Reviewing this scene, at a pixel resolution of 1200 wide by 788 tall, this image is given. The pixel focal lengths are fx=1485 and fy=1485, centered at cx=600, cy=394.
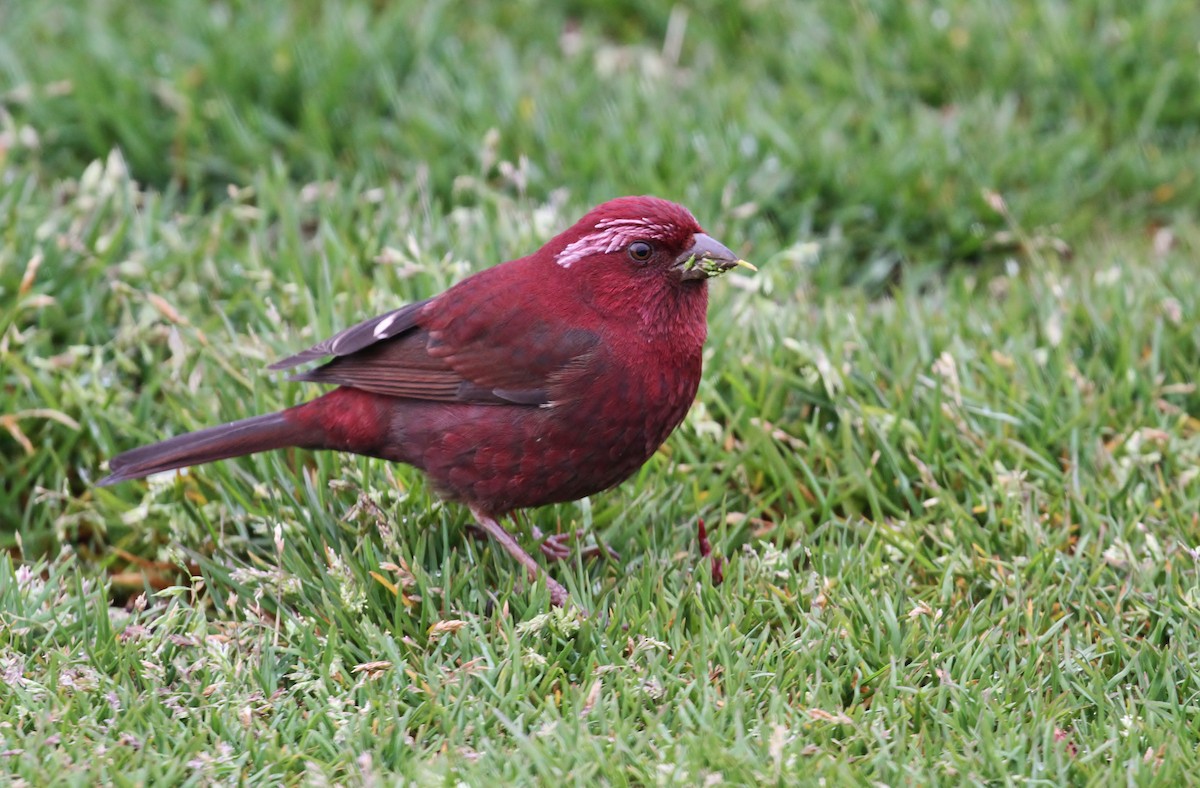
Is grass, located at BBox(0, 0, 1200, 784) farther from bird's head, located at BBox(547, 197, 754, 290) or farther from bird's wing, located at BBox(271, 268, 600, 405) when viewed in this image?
bird's head, located at BBox(547, 197, 754, 290)

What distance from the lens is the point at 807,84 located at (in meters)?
6.39

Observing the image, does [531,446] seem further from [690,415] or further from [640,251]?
[690,415]

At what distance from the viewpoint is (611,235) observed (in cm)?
395

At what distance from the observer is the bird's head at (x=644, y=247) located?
3.93 metres

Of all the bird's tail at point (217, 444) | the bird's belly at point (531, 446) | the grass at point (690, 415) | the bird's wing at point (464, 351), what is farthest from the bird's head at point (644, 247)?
the bird's tail at point (217, 444)

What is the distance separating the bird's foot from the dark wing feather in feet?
2.28

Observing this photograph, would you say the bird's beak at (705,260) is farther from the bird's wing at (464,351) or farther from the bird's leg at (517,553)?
the bird's leg at (517,553)

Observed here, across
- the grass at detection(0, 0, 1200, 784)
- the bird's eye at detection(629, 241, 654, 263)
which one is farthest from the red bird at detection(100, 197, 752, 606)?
the grass at detection(0, 0, 1200, 784)

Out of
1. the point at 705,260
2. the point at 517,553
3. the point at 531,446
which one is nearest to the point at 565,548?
the point at 517,553

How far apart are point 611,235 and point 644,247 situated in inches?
3.7

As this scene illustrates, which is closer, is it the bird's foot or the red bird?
the red bird

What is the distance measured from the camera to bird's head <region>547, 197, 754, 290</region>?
155 inches

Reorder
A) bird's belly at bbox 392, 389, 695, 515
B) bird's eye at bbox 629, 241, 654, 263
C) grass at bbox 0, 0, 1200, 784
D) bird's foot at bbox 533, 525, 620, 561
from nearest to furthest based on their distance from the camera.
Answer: grass at bbox 0, 0, 1200, 784
bird's belly at bbox 392, 389, 695, 515
bird's eye at bbox 629, 241, 654, 263
bird's foot at bbox 533, 525, 620, 561

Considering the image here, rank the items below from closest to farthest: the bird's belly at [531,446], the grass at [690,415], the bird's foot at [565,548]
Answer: the grass at [690,415], the bird's belly at [531,446], the bird's foot at [565,548]
